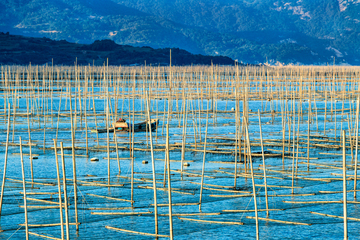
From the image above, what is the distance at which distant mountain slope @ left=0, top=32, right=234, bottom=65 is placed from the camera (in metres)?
91.4

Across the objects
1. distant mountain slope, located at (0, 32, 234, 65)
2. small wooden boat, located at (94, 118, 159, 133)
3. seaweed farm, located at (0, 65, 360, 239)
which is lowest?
seaweed farm, located at (0, 65, 360, 239)

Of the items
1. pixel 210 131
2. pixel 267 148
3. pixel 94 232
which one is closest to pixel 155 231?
pixel 94 232

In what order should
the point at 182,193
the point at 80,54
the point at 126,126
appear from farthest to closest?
the point at 80,54 < the point at 126,126 < the point at 182,193

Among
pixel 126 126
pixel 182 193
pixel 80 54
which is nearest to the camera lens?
pixel 182 193

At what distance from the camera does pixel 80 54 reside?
97.1 metres

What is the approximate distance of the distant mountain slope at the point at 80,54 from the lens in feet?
300

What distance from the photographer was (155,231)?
33.5 feet

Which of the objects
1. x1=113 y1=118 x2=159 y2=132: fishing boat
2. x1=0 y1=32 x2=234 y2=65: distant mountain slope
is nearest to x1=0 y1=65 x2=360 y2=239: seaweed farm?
x1=113 y1=118 x2=159 y2=132: fishing boat

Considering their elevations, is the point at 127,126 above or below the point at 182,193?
above

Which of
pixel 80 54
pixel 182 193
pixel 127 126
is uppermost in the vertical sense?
pixel 80 54

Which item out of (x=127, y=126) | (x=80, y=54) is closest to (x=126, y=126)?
(x=127, y=126)

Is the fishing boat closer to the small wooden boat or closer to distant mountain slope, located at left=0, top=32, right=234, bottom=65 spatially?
the small wooden boat

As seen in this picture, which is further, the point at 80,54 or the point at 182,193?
the point at 80,54

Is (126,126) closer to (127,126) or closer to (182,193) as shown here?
(127,126)
